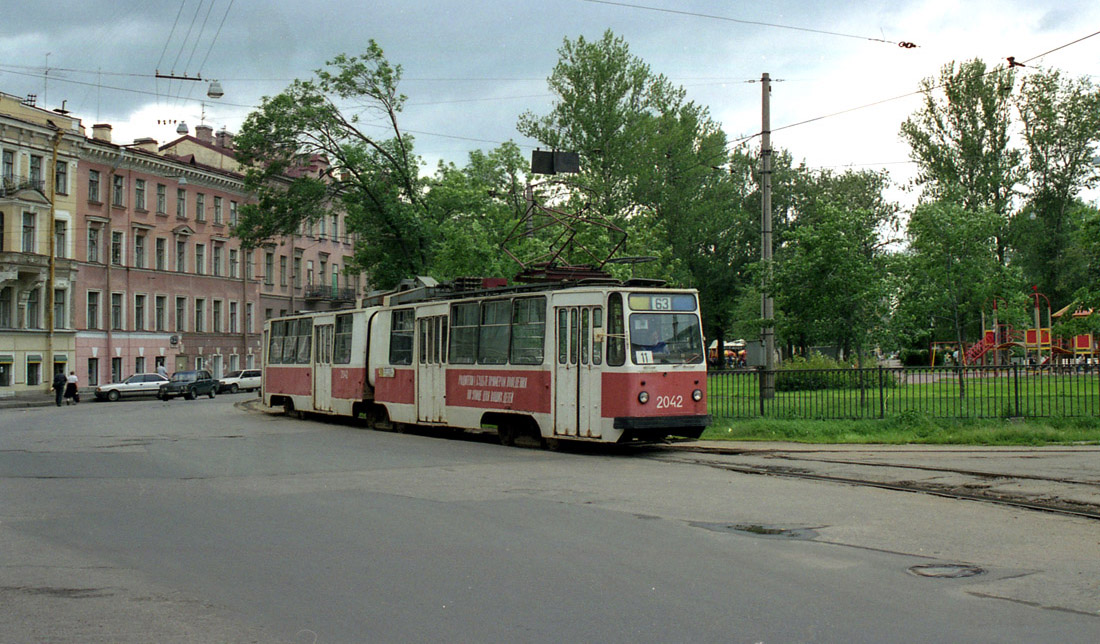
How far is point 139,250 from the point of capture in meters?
57.2

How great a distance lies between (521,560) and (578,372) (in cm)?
878

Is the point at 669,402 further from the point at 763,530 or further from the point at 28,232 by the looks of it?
the point at 28,232

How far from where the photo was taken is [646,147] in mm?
52500

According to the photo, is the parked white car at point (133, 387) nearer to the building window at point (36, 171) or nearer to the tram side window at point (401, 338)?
the building window at point (36, 171)

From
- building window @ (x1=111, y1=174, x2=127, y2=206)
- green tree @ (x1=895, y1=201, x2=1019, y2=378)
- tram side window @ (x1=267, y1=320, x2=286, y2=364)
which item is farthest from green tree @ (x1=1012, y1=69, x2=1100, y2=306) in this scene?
building window @ (x1=111, y1=174, x2=127, y2=206)

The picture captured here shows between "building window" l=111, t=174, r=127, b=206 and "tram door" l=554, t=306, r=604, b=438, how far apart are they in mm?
45024

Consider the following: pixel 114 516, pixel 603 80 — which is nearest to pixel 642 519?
pixel 114 516

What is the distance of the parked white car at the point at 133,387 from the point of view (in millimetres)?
48344

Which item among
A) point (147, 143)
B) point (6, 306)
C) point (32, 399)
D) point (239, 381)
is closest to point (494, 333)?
point (32, 399)

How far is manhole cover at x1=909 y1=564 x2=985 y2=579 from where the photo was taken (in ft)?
22.9

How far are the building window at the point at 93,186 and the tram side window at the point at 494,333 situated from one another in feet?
136

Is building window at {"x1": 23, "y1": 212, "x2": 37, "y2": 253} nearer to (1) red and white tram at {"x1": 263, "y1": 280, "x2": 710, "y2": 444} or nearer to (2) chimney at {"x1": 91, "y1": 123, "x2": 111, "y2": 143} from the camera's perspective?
(2) chimney at {"x1": 91, "y1": 123, "x2": 111, "y2": 143}

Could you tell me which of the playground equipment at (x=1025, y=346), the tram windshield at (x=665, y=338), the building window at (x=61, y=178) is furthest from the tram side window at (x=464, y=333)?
the building window at (x=61, y=178)

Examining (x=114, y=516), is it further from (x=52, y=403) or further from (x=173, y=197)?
(x=173, y=197)
